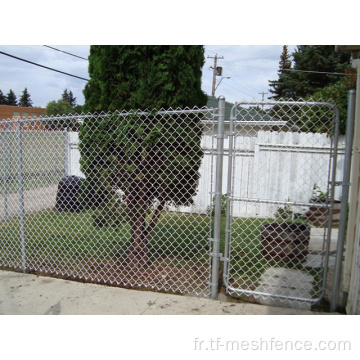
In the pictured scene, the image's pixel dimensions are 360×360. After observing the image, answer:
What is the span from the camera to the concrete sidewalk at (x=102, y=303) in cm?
297

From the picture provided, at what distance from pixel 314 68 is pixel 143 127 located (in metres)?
24.9

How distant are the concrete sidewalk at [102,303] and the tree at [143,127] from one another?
3.10ft

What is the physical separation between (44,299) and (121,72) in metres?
2.54

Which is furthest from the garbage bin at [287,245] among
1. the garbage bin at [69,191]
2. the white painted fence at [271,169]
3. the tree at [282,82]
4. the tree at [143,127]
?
the tree at [282,82]

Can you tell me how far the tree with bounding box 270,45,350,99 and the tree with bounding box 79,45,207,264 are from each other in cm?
2110

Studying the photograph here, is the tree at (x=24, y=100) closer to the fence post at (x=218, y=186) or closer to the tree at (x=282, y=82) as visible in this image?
the tree at (x=282, y=82)

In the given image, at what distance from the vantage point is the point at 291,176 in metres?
7.48

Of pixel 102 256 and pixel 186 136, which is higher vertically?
pixel 186 136

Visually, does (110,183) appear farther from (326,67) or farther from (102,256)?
(326,67)

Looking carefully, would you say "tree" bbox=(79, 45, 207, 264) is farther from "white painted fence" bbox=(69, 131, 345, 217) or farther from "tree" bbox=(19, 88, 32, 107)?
"tree" bbox=(19, 88, 32, 107)

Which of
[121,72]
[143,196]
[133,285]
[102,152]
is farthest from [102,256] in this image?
[121,72]

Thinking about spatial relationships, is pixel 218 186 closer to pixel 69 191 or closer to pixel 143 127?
pixel 143 127

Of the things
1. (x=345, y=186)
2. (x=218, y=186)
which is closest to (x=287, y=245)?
(x=345, y=186)

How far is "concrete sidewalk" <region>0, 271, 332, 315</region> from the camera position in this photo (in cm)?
297
